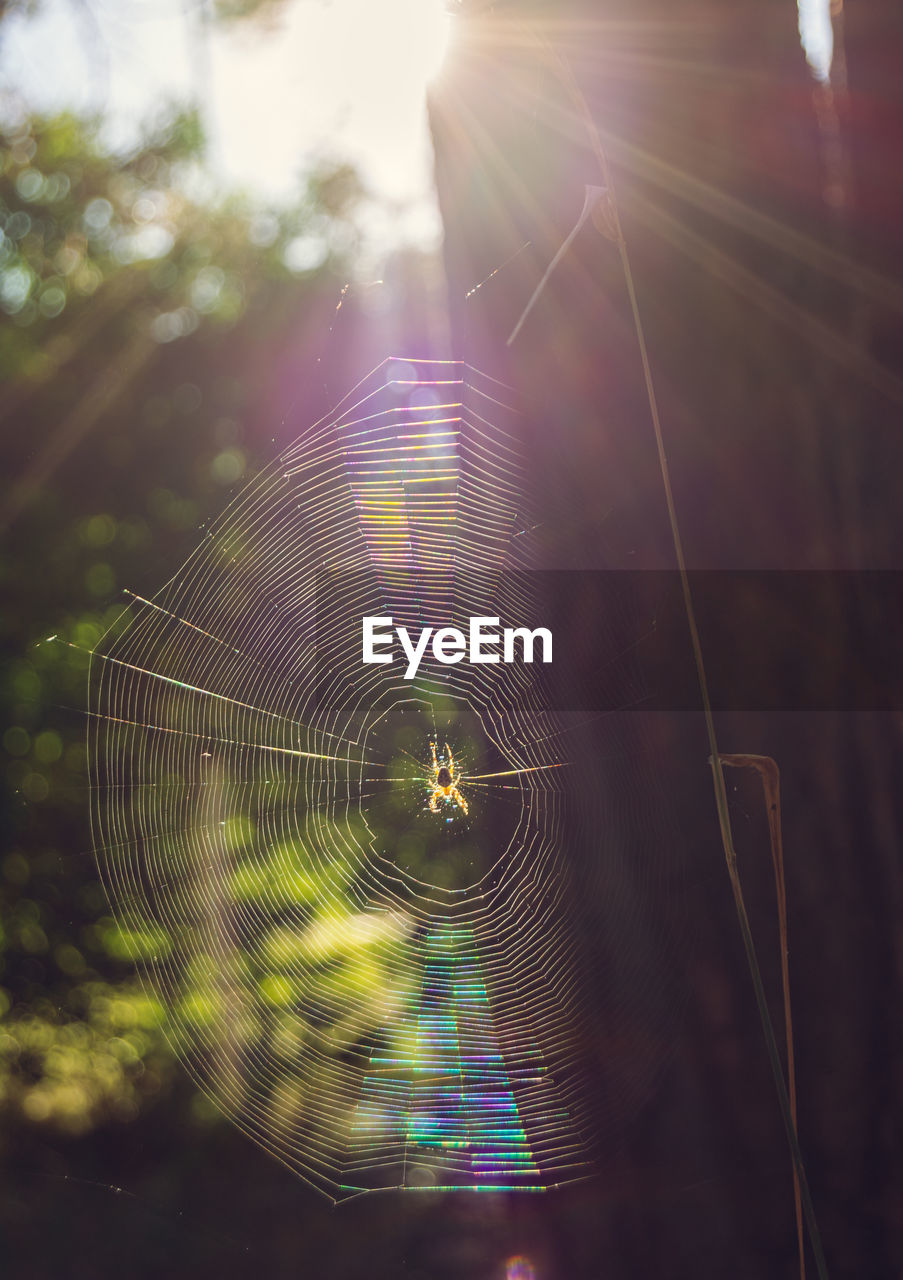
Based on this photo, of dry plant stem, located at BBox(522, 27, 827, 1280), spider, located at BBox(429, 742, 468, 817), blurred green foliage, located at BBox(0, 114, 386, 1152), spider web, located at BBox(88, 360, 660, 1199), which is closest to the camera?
dry plant stem, located at BBox(522, 27, 827, 1280)

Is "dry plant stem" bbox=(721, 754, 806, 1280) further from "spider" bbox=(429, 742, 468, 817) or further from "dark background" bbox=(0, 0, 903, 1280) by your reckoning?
"spider" bbox=(429, 742, 468, 817)

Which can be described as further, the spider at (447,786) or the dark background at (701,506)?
the spider at (447,786)

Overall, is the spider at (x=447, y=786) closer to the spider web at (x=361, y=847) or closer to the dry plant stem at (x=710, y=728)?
the spider web at (x=361, y=847)

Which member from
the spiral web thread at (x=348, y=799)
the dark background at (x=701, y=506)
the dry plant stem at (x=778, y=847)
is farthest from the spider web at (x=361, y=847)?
the dry plant stem at (x=778, y=847)

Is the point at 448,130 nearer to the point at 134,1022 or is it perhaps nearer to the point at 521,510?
the point at 521,510

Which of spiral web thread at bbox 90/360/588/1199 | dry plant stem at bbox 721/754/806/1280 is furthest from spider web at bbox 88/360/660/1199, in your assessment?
dry plant stem at bbox 721/754/806/1280

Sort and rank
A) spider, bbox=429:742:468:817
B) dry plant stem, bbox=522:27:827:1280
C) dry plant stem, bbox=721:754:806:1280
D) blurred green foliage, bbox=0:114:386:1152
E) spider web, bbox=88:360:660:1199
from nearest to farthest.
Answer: dry plant stem, bbox=522:27:827:1280
dry plant stem, bbox=721:754:806:1280
spider web, bbox=88:360:660:1199
spider, bbox=429:742:468:817
blurred green foliage, bbox=0:114:386:1152

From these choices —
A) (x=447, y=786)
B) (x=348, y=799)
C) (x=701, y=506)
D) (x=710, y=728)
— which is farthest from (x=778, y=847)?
(x=447, y=786)
